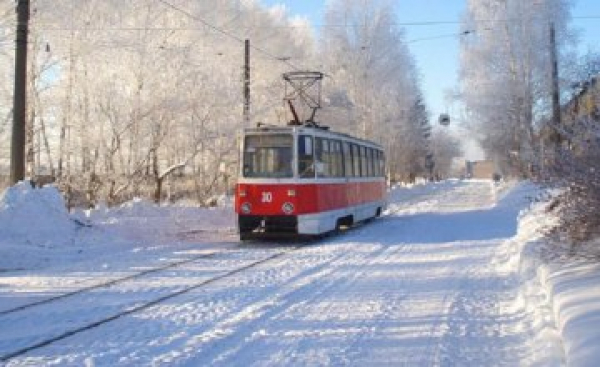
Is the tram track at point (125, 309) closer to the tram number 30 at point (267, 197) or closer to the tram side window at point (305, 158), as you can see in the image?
the tram number 30 at point (267, 197)

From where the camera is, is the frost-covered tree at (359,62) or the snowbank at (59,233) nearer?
the snowbank at (59,233)

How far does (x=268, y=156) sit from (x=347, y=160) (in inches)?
155

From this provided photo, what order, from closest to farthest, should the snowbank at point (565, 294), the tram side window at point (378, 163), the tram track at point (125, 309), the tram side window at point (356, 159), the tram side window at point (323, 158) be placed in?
the snowbank at point (565, 294) → the tram track at point (125, 309) → the tram side window at point (323, 158) → the tram side window at point (356, 159) → the tram side window at point (378, 163)

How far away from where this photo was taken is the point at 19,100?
54.9 ft

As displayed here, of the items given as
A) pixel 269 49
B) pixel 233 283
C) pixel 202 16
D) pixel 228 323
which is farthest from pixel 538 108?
pixel 228 323

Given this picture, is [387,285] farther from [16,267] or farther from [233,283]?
[16,267]

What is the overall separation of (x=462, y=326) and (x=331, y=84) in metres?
34.8

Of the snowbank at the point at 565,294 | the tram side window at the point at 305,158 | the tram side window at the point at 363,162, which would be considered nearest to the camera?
the snowbank at the point at 565,294

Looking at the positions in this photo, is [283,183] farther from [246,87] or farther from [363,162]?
[246,87]

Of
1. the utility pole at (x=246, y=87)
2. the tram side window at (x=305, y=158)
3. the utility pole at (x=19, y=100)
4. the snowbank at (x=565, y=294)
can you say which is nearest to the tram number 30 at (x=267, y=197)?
the tram side window at (x=305, y=158)

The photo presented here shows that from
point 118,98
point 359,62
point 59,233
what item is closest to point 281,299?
point 59,233

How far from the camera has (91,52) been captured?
24.5 meters

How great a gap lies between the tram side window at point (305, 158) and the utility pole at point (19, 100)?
20.2 ft

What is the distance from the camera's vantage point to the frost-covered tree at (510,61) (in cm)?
3841
